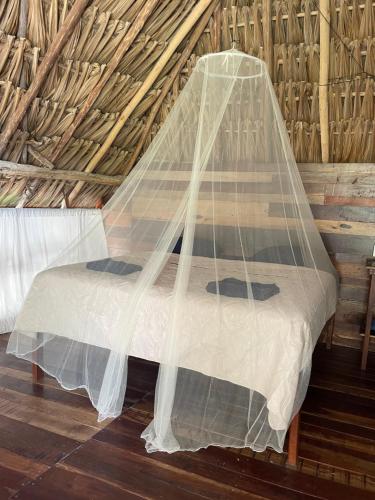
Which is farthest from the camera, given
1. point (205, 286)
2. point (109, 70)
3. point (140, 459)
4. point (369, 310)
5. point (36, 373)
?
point (109, 70)

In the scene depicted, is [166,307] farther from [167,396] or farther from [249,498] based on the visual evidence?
[249,498]

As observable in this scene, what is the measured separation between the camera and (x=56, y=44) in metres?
2.71

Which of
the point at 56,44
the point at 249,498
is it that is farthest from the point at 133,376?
the point at 56,44

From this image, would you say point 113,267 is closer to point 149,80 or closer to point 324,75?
Result: point 149,80

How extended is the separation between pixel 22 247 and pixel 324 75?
296 centimetres

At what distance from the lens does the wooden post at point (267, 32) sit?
2.95 meters

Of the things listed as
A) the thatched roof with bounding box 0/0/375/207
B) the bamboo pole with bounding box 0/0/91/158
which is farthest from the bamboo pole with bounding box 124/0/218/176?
the bamboo pole with bounding box 0/0/91/158

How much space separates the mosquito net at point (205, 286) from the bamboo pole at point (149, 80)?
936 millimetres

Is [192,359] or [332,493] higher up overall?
[192,359]

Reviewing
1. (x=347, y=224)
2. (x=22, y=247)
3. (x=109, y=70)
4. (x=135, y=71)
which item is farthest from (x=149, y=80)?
(x=347, y=224)

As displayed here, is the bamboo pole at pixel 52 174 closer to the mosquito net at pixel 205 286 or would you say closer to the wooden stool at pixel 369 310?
the mosquito net at pixel 205 286

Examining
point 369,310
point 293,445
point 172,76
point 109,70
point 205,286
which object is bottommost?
point 293,445

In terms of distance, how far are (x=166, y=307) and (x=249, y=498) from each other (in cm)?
90

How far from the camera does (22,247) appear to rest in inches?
143
